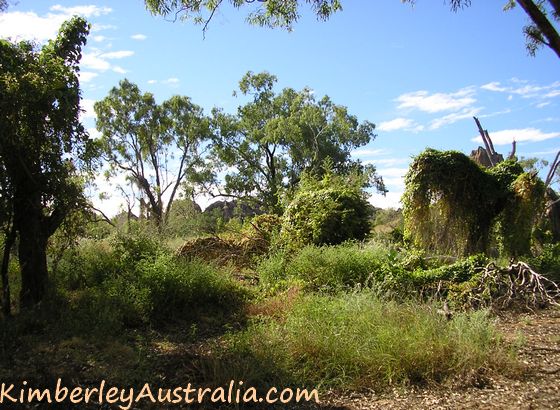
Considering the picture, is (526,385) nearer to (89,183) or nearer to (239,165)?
(89,183)

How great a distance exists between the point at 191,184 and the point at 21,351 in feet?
85.7

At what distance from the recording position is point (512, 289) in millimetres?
6684

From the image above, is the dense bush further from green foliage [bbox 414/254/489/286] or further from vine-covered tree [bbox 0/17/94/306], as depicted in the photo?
vine-covered tree [bbox 0/17/94/306]

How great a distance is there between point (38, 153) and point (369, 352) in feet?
17.7

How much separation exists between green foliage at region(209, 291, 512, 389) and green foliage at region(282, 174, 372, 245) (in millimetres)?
5683

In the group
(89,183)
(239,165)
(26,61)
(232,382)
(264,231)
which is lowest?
(232,382)

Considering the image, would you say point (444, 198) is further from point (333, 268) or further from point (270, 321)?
point (270, 321)

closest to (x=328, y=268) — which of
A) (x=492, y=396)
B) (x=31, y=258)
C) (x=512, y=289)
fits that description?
(x=512, y=289)

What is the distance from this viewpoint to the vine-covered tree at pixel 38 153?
Result: 626cm

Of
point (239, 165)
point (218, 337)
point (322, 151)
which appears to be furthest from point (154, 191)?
point (218, 337)

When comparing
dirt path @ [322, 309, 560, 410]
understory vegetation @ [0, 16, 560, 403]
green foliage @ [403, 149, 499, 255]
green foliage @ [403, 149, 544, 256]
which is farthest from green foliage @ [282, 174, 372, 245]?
dirt path @ [322, 309, 560, 410]

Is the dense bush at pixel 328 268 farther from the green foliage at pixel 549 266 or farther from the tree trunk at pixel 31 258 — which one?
the tree trunk at pixel 31 258

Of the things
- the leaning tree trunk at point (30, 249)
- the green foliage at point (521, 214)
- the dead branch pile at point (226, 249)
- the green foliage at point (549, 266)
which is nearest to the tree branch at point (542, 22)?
the green foliage at point (549, 266)

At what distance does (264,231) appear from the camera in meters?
12.2
